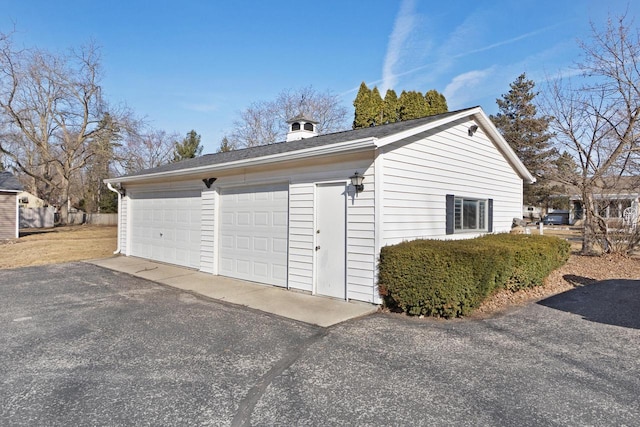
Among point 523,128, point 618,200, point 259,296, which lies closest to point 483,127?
point 618,200

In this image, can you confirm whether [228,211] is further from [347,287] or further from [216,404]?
[216,404]

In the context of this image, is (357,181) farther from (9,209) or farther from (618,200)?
(9,209)

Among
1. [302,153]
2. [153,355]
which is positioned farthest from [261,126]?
[153,355]

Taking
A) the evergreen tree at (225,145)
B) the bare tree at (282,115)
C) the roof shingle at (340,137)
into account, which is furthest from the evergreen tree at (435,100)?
the roof shingle at (340,137)

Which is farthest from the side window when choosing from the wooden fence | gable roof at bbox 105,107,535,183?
the wooden fence

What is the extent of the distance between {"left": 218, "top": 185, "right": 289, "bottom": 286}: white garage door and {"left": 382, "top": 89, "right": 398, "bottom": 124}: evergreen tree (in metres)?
16.4

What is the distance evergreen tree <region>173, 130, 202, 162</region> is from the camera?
27.5m

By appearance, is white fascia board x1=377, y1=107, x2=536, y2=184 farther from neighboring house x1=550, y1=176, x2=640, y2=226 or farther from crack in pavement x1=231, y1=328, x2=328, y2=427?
crack in pavement x1=231, y1=328, x2=328, y2=427

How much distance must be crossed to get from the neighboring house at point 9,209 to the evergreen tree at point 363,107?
18807 millimetres

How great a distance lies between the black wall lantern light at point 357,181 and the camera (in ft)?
19.7

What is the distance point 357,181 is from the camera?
6.02 m

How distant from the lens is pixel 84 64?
25.8 metres

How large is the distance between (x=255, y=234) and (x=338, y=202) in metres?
2.46

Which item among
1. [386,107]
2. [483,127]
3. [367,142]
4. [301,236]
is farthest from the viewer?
[386,107]
